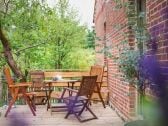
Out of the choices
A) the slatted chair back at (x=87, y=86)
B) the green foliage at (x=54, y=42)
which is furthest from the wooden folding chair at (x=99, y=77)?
the green foliage at (x=54, y=42)

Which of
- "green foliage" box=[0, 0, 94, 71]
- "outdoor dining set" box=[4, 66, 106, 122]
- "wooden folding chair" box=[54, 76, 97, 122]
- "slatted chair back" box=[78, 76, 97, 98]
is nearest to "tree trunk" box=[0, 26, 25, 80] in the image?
"outdoor dining set" box=[4, 66, 106, 122]

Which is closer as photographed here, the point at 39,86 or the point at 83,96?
the point at 83,96

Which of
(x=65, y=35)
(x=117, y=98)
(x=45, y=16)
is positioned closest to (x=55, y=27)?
(x=65, y=35)

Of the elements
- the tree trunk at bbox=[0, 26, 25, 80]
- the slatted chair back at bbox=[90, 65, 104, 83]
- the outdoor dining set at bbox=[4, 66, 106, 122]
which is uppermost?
the tree trunk at bbox=[0, 26, 25, 80]

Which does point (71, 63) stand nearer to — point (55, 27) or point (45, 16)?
point (55, 27)

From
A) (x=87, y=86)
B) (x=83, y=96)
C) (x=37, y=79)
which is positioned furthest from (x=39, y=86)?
(x=87, y=86)

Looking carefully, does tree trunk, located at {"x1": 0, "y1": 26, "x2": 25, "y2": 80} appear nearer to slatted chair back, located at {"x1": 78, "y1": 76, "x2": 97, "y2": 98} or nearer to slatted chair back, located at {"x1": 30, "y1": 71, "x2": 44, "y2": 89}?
slatted chair back, located at {"x1": 30, "y1": 71, "x2": 44, "y2": 89}

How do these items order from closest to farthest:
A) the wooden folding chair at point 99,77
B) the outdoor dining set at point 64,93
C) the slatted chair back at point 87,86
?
1. the slatted chair back at point 87,86
2. the outdoor dining set at point 64,93
3. the wooden folding chair at point 99,77

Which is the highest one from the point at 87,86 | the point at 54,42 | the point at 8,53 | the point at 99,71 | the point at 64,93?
the point at 54,42

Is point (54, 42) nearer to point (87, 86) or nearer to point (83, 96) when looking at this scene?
point (83, 96)

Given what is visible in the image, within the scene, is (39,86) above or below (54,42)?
below

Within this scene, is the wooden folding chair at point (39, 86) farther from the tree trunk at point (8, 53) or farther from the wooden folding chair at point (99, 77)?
the wooden folding chair at point (99, 77)

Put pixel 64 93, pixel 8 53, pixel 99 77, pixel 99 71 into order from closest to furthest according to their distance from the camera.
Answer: pixel 64 93
pixel 99 77
pixel 99 71
pixel 8 53

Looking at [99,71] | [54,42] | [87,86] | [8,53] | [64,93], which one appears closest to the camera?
[87,86]
